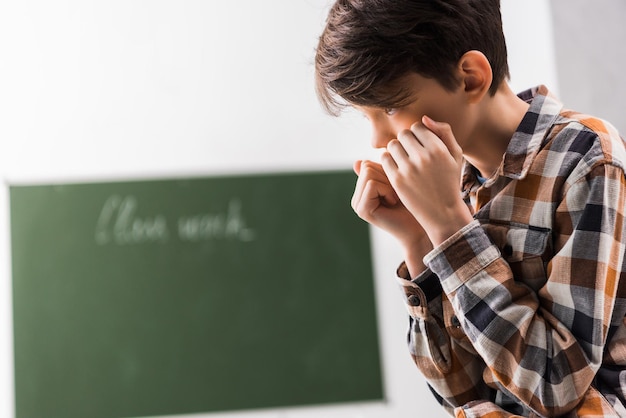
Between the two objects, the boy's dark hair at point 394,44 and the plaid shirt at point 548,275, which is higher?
the boy's dark hair at point 394,44

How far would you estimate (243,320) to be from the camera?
8.10 feet

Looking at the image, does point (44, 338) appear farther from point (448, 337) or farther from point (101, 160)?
point (448, 337)

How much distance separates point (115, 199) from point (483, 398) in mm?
1778

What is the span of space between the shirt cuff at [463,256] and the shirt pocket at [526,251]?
0.16 ft

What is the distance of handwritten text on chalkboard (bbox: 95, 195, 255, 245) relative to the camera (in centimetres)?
246

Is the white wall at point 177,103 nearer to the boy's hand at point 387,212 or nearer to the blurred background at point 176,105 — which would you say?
the blurred background at point 176,105

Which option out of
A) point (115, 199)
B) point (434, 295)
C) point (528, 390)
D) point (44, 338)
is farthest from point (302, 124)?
point (528, 390)

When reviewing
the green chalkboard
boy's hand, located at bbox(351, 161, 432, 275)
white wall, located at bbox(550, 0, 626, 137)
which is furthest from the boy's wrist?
the green chalkboard

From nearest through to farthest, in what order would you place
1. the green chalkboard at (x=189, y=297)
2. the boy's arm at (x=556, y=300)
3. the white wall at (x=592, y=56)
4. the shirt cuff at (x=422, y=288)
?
the boy's arm at (x=556, y=300) → the shirt cuff at (x=422, y=288) → the white wall at (x=592, y=56) → the green chalkboard at (x=189, y=297)

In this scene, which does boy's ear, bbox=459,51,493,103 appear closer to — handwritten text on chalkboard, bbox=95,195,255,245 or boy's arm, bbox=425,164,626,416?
boy's arm, bbox=425,164,626,416

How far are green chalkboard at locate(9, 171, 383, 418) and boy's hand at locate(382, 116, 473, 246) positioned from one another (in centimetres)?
164

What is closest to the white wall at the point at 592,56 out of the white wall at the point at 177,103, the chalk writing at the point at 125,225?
the white wall at the point at 177,103

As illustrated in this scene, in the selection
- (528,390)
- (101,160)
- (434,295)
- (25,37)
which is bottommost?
(528,390)

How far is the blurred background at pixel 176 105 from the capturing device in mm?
2492
